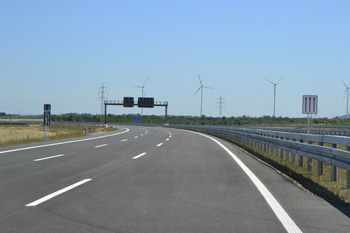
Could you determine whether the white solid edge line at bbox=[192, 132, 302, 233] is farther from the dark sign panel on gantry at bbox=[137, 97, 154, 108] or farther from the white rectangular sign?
the dark sign panel on gantry at bbox=[137, 97, 154, 108]

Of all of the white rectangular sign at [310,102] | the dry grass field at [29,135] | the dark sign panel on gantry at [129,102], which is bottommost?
the dry grass field at [29,135]

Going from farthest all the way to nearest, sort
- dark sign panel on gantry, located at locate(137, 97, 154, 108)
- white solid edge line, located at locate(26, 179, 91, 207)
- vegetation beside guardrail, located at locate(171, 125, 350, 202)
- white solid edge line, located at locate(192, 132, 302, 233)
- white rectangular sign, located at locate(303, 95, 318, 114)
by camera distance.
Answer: dark sign panel on gantry, located at locate(137, 97, 154, 108), white rectangular sign, located at locate(303, 95, 318, 114), vegetation beside guardrail, located at locate(171, 125, 350, 202), white solid edge line, located at locate(26, 179, 91, 207), white solid edge line, located at locate(192, 132, 302, 233)

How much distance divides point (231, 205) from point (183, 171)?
4.25 m

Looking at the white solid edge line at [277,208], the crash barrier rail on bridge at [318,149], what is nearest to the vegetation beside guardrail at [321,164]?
the crash barrier rail on bridge at [318,149]

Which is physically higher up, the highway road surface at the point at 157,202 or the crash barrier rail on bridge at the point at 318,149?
the crash barrier rail on bridge at the point at 318,149

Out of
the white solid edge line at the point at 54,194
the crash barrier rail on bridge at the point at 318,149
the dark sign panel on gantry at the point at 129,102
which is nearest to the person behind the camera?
the white solid edge line at the point at 54,194

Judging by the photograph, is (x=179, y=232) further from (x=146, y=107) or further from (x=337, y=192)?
(x=146, y=107)

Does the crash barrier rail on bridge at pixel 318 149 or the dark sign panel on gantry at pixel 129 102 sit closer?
the crash barrier rail on bridge at pixel 318 149

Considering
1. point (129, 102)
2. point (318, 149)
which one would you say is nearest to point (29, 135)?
point (318, 149)

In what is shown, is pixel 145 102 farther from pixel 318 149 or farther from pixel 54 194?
pixel 54 194

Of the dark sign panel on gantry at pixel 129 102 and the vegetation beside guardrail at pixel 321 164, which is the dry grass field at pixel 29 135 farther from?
the dark sign panel on gantry at pixel 129 102

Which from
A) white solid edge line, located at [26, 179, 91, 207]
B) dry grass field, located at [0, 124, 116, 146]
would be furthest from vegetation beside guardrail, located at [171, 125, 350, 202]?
dry grass field, located at [0, 124, 116, 146]

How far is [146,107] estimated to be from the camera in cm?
8794

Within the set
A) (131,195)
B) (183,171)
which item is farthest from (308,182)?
(131,195)
